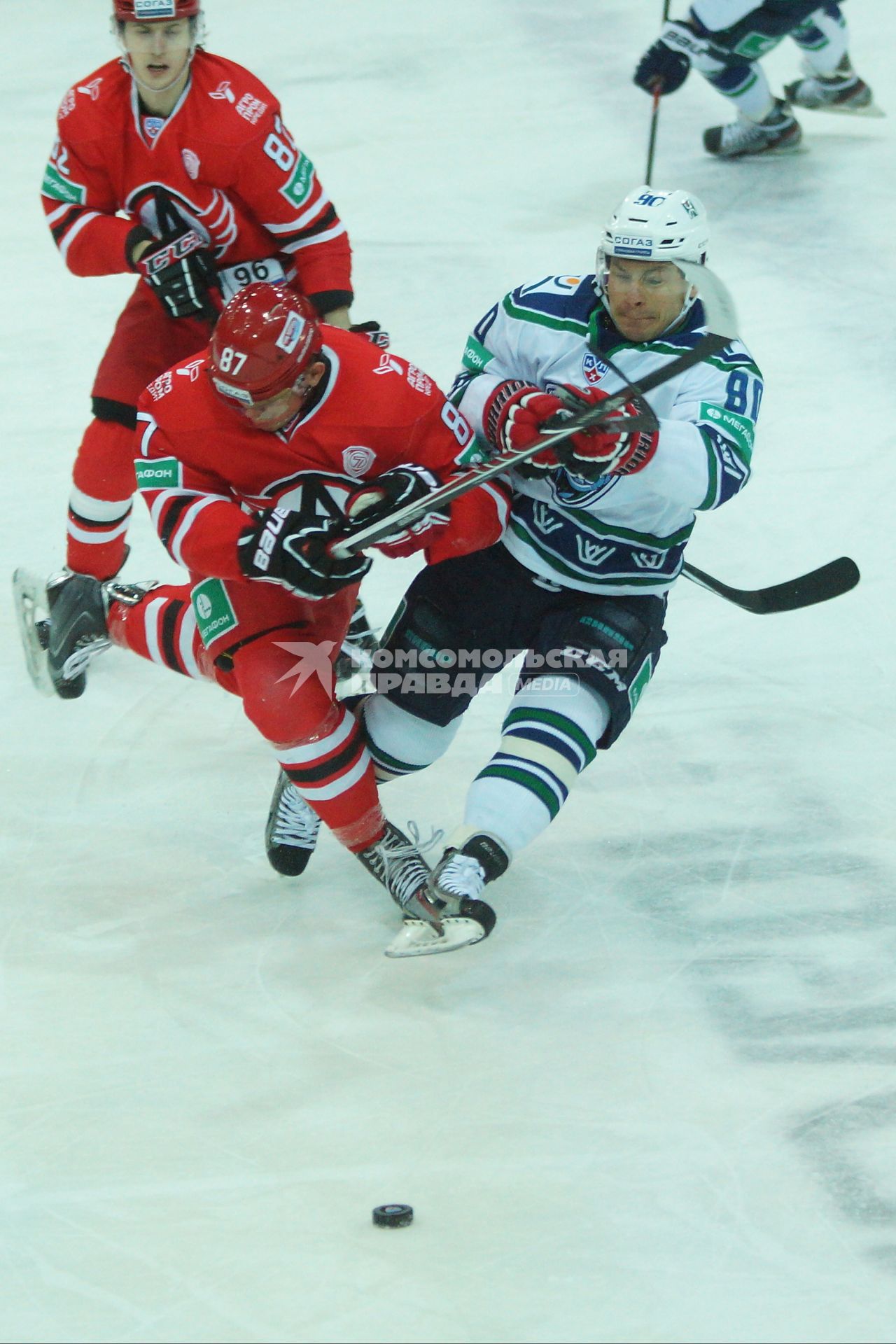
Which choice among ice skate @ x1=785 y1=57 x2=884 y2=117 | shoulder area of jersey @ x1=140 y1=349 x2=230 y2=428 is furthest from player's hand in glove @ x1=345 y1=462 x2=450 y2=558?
ice skate @ x1=785 y1=57 x2=884 y2=117

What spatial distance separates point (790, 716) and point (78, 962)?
1.51m

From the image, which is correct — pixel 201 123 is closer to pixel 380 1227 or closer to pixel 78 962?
pixel 78 962

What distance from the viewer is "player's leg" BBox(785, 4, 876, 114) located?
6.15 m

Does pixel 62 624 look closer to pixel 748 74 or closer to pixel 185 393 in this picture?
pixel 185 393

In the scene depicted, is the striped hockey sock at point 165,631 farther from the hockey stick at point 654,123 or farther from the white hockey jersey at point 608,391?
the hockey stick at point 654,123

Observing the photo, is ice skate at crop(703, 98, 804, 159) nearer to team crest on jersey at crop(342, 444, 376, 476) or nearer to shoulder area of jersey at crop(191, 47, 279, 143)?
shoulder area of jersey at crop(191, 47, 279, 143)

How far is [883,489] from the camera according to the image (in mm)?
4176

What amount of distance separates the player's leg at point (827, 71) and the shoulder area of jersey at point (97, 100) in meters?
3.48

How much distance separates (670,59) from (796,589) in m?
3.42

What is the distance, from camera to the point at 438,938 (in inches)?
99.4

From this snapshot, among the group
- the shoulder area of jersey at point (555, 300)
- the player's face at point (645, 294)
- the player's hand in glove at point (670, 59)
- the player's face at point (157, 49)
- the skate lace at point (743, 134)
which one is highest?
the player's face at point (157, 49)

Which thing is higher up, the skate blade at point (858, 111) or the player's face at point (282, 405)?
the player's face at point (282, 405)

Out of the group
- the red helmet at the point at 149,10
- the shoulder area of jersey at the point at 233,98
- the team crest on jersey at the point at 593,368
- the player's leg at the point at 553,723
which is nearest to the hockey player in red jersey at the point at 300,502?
the player's leg at the point at 553,723

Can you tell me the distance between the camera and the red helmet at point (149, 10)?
10.7 ft
